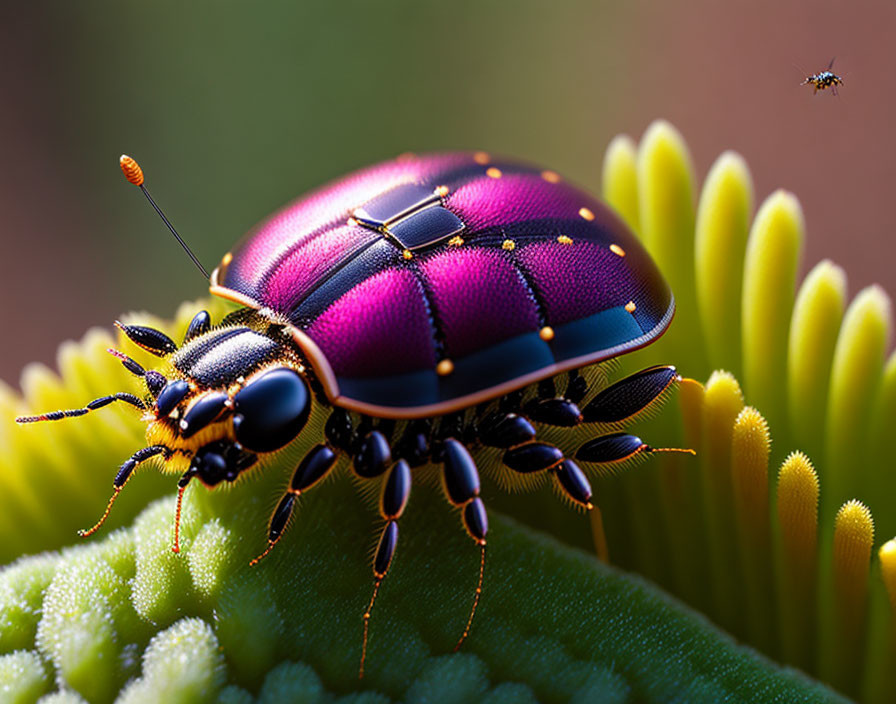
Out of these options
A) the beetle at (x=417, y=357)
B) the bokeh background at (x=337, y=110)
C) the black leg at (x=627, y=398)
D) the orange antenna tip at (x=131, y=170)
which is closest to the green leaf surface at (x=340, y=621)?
the beetle at (x=417, y=357)

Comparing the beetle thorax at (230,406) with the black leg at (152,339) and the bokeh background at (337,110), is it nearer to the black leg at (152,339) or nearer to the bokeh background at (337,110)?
the black leg at (152,339)

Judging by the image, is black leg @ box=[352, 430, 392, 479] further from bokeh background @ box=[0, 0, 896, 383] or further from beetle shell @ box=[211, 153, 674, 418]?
bokeh background @ box=[0, 0, 896, 383]

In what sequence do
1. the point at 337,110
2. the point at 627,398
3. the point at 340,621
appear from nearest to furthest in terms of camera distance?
the point at 340,621
the point at 627,398
the point at 337,110

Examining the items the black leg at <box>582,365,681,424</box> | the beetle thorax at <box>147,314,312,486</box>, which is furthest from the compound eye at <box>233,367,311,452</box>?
the black leg at <box>582,365,681,424</box>

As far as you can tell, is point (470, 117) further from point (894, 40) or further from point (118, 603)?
point (118, 603)

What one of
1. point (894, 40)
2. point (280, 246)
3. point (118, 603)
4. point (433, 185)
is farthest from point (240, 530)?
point (894, 40)

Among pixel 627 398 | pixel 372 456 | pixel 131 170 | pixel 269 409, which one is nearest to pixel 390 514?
pixel 372 456

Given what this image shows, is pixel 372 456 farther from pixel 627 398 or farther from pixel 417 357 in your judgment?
pixel 627 398
